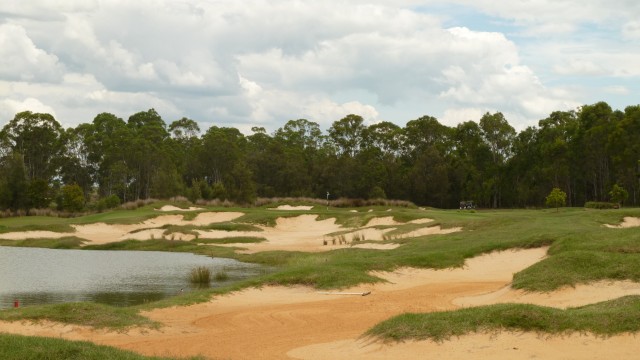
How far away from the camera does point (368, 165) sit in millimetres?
97750

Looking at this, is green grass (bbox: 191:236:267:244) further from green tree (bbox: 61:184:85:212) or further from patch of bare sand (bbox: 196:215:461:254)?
green tree (bbox: 61:184:85:212)

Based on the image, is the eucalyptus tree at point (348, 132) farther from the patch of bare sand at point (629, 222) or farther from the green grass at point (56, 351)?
the green grass at point (56, 351)

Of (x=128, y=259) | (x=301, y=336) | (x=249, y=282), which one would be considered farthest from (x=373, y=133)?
(x=301, y=336)

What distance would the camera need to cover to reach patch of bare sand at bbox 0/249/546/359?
16469 millimetres

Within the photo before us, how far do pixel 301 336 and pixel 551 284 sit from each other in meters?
7.53

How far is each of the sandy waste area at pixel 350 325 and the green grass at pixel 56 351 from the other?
2045mm

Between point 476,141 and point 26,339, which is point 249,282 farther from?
point 476,141

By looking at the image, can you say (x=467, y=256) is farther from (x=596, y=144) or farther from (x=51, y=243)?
(x=596, y=144)

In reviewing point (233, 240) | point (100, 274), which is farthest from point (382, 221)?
point (100, 274)

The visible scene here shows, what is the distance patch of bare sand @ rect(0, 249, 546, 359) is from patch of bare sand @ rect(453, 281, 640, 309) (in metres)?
1.72

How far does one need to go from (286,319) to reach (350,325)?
2.04 m

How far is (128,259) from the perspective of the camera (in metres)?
41.5

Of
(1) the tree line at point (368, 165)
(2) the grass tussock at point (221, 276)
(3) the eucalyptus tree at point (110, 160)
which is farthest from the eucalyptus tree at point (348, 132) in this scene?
(2) the grass tussock at point (221, 276)

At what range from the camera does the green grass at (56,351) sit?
44.4ft
